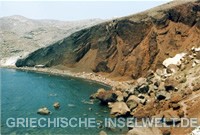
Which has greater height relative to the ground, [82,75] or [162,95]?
[162,95]

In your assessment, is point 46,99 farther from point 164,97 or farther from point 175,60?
point 175,60

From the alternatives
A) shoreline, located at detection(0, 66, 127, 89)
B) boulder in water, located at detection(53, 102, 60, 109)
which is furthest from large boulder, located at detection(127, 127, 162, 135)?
shoreline, located at detection(0, 66, 127, 89)

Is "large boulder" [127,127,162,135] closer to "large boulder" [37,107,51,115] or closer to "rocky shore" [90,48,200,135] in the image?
"rocky shore" [90,48,200,135]

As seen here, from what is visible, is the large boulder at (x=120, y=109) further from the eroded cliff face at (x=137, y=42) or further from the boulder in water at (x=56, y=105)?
the eroded cliff face at (x=137, y=42)

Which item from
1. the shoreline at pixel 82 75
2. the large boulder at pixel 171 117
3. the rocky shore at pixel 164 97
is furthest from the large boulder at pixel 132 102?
the shoreline at pixel 82 75

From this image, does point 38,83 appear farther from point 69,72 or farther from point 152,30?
point 152,30

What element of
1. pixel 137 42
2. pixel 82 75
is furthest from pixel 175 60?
pixel 82 75
